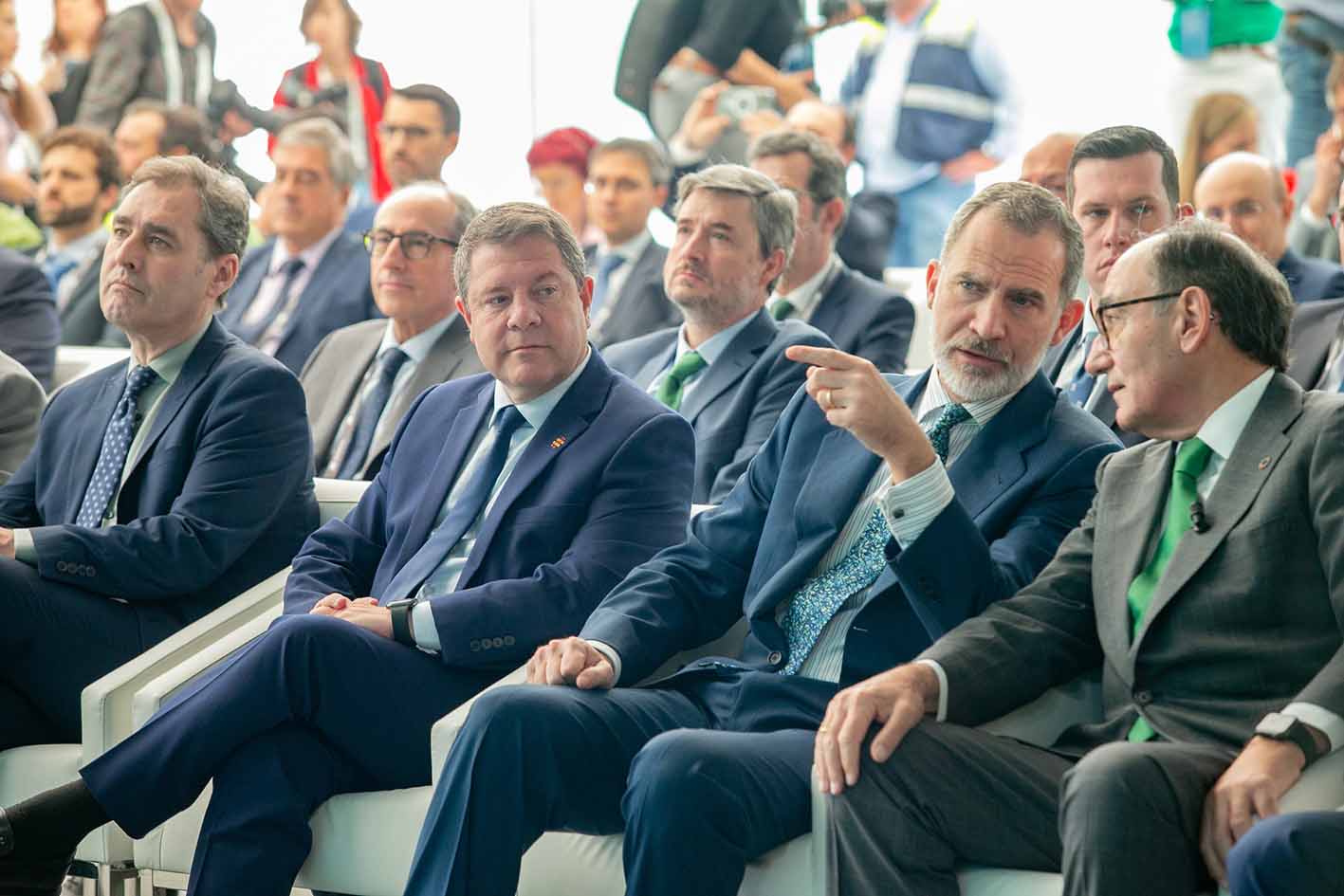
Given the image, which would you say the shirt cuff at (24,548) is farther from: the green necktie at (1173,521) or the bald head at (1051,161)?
the bald head at (1051,161)

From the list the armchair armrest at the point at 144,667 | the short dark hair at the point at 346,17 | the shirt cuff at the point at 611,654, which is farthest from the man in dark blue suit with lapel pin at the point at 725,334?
the short dark hair at the point at 346,17

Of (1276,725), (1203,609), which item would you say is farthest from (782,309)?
(1276,725)

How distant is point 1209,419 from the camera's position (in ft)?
7.79

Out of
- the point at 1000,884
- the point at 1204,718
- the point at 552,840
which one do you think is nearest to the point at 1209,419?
the point at 1204,718

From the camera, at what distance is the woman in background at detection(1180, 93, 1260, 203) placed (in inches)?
208

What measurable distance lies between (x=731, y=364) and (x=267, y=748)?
1.53 meters

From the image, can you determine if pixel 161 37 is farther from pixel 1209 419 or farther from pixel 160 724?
pixel 1209 419

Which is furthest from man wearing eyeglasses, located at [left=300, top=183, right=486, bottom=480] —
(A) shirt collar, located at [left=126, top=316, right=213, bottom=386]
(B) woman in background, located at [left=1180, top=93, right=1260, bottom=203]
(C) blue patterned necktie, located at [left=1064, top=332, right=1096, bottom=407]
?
(B) woman in background, located at [left=1180, top=93, right=1260, bottom=203]

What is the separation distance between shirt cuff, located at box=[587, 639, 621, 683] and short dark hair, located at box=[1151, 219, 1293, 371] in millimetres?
917

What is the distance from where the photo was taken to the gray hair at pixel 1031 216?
2.76m

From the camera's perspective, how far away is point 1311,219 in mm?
5219

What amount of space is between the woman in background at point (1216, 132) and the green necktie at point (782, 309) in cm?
135

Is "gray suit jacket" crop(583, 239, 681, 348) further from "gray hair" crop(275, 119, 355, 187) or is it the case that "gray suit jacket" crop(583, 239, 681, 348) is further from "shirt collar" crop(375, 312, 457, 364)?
"gray hair" crop(275, 119, 355, 187)

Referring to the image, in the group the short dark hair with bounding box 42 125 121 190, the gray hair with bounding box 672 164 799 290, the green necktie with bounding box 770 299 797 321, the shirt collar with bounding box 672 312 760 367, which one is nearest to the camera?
the shirt collar with bounding box 672 312 760 367
